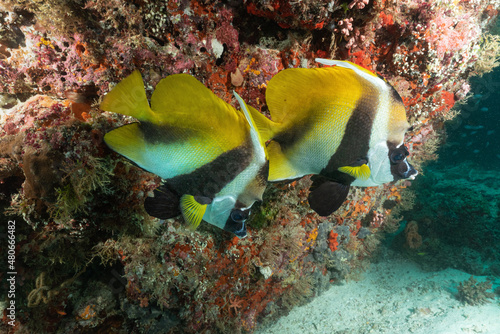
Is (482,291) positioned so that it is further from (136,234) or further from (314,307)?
(136,234)

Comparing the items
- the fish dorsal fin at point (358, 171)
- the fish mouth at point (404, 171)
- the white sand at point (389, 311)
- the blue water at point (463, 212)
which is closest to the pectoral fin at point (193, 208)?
the fish dorsal fin at point (358, 171)

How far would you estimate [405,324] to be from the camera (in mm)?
5266

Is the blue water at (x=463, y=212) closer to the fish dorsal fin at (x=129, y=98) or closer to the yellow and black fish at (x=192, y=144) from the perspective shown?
the yellow and black fish at (x=192, y=144)

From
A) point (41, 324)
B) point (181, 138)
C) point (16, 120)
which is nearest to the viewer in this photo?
point (181, 138)

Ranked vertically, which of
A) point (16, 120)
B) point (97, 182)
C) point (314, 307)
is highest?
point (16, 120)

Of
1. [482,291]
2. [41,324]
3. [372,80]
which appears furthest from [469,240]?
[41,324]

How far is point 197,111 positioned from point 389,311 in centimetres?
674

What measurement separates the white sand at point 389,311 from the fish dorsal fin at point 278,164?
4246 mm

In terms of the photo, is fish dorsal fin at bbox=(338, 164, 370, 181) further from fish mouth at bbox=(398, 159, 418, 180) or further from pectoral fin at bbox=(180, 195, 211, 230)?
pectoral fin at bbox=(180, 195, 211, 230)

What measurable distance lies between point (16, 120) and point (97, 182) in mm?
1250

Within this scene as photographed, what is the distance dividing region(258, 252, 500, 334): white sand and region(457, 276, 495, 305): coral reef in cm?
15

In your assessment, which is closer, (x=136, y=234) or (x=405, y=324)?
(x=136, y=234)

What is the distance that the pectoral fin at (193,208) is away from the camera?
1400mm

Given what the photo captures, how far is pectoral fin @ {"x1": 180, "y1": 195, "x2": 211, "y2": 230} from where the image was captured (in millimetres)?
1400
